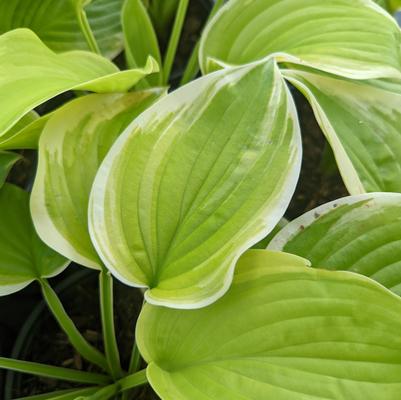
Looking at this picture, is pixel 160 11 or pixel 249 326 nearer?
pixel 249 326

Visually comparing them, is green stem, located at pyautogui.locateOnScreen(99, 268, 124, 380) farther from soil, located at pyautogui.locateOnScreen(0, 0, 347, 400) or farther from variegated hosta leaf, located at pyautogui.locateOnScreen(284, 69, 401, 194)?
variegated hosta leaf, located at pyautogui.locateOnScreen(284, 69, 401, 194)

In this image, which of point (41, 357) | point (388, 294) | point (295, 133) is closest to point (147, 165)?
point (295, 133)

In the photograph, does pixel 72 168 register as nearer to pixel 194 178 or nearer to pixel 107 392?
pixel 194 178

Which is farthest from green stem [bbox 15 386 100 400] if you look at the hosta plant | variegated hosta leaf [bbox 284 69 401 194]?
variegated hosta leaf [bbox 284 69 401 194]

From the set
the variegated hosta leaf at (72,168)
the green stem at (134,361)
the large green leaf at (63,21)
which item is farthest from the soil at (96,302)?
the variegated hosta leaf at (72,168)

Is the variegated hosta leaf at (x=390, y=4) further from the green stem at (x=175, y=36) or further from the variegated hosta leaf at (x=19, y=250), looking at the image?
the variegated hosta leaf at (x=19, y=250)

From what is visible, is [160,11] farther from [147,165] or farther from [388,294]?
[388,294]

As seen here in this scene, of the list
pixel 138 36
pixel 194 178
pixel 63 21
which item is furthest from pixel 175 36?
pixel 194 178
